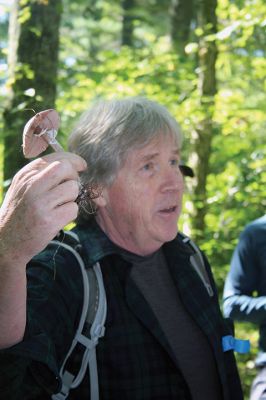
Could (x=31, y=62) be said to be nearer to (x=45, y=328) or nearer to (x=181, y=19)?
(x=45, y=328)

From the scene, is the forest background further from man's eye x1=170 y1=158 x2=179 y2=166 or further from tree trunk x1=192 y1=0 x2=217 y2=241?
man's eye x1=170 y1=158 x2=179 y2=166

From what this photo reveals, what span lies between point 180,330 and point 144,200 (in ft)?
1.99

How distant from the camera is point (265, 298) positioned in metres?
2.78

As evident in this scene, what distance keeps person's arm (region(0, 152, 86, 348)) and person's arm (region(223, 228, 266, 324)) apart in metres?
1.81

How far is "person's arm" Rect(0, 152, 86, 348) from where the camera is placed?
4.10 ft

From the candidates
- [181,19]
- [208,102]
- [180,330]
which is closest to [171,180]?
[180,330]

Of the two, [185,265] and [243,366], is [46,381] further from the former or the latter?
[243,366]

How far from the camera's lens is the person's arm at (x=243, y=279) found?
285cm

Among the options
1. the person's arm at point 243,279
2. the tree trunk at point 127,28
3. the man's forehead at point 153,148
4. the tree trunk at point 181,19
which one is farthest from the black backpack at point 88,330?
the tree trunk at point 127,28

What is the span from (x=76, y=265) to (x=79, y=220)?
18.6 inches

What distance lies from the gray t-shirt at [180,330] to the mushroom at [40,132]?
912mm

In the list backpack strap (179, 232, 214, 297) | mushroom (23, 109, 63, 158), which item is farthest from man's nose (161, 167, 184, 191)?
mushroom (23, 109, 63, 158)

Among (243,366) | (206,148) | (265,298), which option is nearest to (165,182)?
(265,298)

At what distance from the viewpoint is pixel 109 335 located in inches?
75.8
